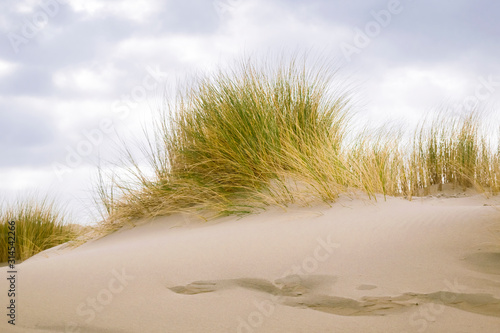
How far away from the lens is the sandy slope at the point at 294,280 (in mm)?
1646

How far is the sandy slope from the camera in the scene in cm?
165

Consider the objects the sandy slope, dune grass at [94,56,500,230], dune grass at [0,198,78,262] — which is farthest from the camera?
dune grass at [0,198,78,262]

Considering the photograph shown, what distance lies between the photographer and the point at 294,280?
2.00 metres

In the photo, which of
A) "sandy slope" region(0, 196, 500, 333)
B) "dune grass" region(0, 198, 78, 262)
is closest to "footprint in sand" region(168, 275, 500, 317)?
"sandy slope" region(0, 196, 500, 333)

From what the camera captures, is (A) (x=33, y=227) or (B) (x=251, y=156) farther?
(A) (x=33, y=227)

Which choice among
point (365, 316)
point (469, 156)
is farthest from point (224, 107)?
point (469, 156)

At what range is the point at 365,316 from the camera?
1.63 metres

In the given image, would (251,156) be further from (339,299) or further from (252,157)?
(339,299)

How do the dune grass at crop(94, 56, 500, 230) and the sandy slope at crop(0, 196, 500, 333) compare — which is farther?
the dune grass at crop(94, 56, 500, 230)

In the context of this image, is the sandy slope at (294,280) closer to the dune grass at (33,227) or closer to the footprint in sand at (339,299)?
the footprint in sand at (339,299)

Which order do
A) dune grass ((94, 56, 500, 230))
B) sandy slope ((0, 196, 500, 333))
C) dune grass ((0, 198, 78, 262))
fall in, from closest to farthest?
sandy slope ((0, 196, 500, 333)), dune grass ((94, 56, 500, 230)), dune grass ((0, 198, 78, 262))

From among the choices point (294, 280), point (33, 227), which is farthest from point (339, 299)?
point (33, 227)

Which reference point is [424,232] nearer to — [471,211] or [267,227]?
[471,211]

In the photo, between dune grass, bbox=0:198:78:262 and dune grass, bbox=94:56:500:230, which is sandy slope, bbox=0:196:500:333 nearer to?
dune grass, bbox=94:56:500:230
